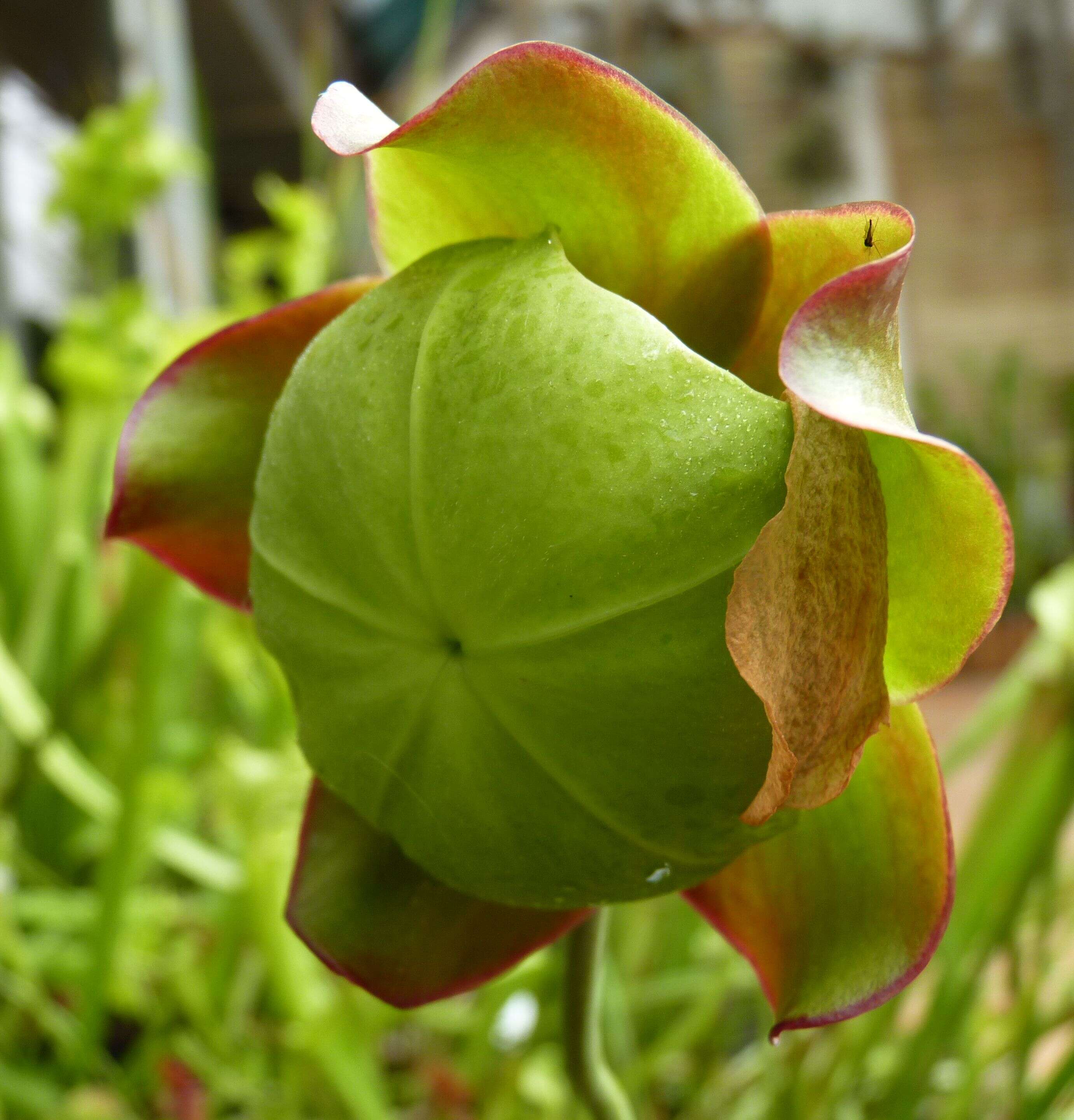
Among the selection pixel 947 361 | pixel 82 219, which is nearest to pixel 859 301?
pixel 82 219

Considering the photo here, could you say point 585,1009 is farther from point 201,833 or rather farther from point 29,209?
point 29,209

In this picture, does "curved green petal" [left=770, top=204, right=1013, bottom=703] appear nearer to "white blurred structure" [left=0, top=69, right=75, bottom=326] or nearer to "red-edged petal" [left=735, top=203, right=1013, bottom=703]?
"red-edged petal" [left=735, top=203, right=1013, bottom=703]

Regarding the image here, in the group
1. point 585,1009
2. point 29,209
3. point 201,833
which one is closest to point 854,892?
point 585,1009

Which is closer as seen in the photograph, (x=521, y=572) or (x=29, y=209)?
(x=521, y=572)

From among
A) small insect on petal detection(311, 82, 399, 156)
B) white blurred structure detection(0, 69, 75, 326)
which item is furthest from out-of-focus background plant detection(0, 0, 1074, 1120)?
small insect on petal detection(311, 82, 399, 156)

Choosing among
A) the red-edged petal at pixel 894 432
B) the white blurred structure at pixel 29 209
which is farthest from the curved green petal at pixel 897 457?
the white blurred structure at pixel 29 209

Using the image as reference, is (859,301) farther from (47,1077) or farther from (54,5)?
(54,5)

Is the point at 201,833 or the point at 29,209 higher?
the point at 29,209

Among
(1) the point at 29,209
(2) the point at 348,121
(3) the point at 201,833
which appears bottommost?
(3) the point at 201,833
